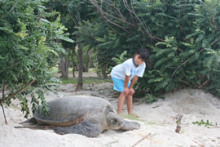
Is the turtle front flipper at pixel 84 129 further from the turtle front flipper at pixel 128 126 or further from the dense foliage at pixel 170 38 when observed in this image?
the dense foliage at pixel 170 38

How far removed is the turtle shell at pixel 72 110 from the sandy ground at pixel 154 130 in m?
0.31

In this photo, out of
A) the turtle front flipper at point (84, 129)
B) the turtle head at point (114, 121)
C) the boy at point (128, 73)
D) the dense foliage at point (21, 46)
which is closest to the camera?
the dense foliage at point (21, 46)

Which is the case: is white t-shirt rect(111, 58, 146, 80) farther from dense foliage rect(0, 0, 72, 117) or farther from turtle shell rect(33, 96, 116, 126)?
dense foliage rect(0, 0, 72, 117)

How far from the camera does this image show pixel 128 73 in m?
5.60

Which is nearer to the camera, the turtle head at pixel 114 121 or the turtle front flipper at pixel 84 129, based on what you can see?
the turtle front flipper at pixel 84 129

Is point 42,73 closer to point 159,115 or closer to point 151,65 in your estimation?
point 159,115

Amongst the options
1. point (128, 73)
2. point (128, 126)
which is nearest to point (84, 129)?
point (128, 126)

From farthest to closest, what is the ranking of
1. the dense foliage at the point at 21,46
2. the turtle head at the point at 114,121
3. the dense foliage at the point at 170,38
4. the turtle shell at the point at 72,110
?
the dense foliage at the point at 170,38 < the turtle head at the point at 114,121 < the turtle shell at the point at 72,110 < the dense foliage at the point at 21,46

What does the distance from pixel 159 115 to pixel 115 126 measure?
303cm

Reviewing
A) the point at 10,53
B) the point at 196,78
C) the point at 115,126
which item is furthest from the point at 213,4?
the point at 10,53

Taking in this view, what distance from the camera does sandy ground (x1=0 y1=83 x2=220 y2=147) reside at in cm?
285

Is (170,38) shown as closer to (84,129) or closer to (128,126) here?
(128,126)

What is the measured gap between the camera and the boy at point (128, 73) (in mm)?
5547

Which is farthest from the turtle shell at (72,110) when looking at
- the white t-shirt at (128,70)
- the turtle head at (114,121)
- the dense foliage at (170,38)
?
the dense foliage at (170,38)
